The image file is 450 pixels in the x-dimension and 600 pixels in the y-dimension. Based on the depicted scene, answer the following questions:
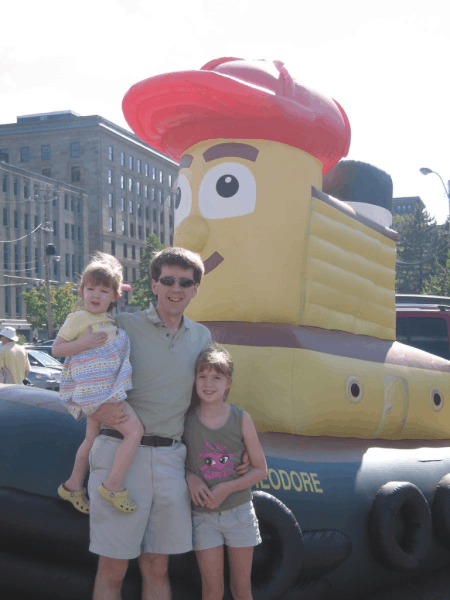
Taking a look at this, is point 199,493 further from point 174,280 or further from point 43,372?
point 43,372

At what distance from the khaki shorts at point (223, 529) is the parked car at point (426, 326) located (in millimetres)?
3986

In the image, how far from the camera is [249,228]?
4.10m

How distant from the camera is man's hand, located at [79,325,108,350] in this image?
2.41 metres

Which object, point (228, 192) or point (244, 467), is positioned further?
point (228, 192)

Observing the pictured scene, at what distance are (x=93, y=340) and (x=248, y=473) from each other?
2.63ft

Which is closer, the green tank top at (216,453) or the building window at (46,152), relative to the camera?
the green tank top at (216,453)

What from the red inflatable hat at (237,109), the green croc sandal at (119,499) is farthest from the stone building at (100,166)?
the green croc sandal at (119,499)

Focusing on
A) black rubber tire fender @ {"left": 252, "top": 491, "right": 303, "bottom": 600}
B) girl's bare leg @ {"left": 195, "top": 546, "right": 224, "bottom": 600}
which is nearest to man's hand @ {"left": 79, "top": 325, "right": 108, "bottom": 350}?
girl's bare leg @ {"left": 195, "top": 546, "right": 224, "bottom": 600}

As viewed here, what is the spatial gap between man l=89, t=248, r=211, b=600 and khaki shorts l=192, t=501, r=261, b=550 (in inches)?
3.1

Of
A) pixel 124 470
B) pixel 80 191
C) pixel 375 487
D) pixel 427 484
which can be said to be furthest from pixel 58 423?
pixel 80 191

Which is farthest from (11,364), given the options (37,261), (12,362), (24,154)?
(24,154)

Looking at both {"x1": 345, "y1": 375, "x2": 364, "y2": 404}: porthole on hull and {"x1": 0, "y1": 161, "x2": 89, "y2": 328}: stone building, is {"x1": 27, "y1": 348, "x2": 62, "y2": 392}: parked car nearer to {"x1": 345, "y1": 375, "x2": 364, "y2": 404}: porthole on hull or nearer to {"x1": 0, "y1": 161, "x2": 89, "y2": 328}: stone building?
{"x1": 345, "y1": 375, "x2": 364, "y2": 404}: porthole on hull

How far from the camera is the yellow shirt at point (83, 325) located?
2455mm

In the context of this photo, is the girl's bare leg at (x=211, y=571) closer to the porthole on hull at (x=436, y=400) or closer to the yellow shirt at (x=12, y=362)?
the porthole on hull at (x=436, y=400)
